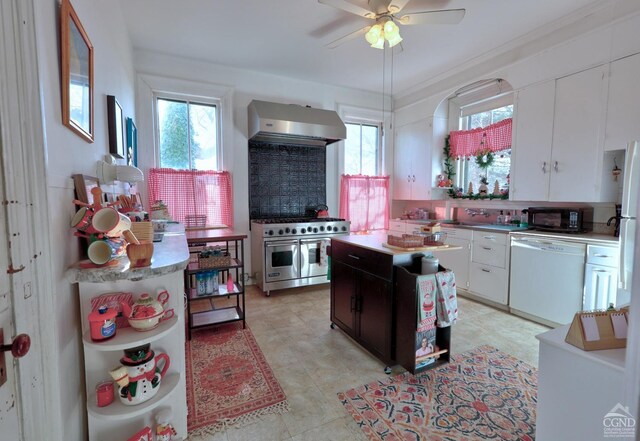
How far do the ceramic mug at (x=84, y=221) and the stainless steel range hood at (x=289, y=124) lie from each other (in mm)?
2465

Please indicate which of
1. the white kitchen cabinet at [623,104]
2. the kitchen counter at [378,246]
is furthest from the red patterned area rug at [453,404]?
the white kitchen cabinet at [623,104]

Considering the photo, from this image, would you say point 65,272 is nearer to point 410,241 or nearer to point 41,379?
point 41,379

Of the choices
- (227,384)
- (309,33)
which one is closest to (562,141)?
(309,33)

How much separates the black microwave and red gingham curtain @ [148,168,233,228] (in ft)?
12.0

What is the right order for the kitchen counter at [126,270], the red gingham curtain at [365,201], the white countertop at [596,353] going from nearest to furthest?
the white countertop at [596,353] < the kitchen counter at [126,270] < the red gingham curtain at [365,201]

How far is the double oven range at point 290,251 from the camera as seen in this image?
3.63 m

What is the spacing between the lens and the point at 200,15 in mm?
2758

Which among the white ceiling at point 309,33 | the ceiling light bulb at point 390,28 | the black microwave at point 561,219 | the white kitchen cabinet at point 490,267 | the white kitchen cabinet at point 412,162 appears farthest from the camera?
the white kitchen cabinet at point 412,162

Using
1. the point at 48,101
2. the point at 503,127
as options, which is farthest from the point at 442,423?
the point at 503,127

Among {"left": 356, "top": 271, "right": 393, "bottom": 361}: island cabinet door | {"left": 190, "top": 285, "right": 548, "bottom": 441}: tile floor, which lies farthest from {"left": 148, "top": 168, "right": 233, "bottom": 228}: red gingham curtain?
{"left": 356, "top": 271, "right": 393, "bottom": 361}: island cabinet door

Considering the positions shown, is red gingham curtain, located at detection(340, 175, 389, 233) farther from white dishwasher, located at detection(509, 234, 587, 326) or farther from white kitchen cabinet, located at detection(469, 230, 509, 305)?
white dishwasher, located at detection(509, 234, 587, 326)

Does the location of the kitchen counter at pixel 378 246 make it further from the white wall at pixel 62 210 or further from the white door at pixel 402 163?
the white door at pixel 402 163

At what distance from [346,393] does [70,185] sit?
1.87 meters

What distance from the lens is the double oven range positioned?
363cm
